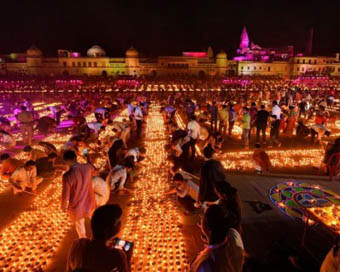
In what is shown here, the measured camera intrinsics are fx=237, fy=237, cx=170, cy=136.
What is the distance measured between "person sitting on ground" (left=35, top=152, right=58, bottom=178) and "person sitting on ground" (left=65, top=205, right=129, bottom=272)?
4.82 m

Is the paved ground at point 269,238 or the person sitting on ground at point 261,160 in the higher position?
the person sitting on ground at point 261,160

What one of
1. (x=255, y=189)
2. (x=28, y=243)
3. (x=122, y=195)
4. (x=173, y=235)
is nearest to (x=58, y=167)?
(x=122, y=195)

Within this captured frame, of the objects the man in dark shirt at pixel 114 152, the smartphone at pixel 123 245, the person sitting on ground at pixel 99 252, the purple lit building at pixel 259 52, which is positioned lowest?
the smartphone at pixel 123 245

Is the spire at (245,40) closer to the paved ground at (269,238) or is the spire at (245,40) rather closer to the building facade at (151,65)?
the building facade at (151,65)

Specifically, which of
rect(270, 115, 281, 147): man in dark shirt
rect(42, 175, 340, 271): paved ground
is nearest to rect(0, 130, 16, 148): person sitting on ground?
rect(42, 175, 340, 271): paved ground

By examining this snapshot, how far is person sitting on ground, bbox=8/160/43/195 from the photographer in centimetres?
549

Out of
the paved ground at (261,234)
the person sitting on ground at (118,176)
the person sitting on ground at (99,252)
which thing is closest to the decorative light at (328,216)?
the paved ground at (261,234)

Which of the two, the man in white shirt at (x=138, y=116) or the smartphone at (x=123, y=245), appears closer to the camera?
the smartphone at (x=123, y=245)

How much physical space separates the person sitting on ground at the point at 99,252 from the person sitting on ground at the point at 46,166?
4.82m

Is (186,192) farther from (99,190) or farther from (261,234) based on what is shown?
(99,190)

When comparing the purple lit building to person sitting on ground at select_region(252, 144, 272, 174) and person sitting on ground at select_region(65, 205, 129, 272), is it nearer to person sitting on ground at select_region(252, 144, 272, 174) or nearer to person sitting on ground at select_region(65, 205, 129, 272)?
person sitting on ground at select_region(252, 144, 272, 174)

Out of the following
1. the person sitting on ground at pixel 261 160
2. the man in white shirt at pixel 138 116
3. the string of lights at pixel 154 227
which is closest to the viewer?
the string of lights at pixel 154 227

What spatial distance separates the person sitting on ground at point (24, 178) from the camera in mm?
5488

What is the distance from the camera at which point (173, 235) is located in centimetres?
442
